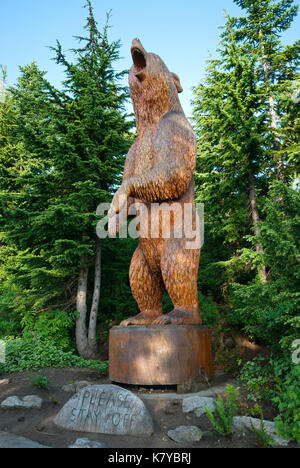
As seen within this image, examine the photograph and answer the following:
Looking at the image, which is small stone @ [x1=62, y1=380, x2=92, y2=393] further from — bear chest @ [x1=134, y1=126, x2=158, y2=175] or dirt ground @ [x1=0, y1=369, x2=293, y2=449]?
bear chest @ [x1=134, y1=126, x2=158, y2=175]

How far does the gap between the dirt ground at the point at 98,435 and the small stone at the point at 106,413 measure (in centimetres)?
6

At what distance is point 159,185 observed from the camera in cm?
360

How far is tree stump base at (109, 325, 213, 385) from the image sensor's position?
3.23m

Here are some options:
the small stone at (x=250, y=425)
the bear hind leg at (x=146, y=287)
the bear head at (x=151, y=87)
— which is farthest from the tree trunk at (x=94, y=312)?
the small stone at (x=250, y=425)

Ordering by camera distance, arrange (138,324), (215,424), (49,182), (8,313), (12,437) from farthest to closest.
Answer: (8,313), (49,182), (138,324), (12,437), (215,424)

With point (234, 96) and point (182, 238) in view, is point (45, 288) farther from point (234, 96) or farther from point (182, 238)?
point (234, 96)

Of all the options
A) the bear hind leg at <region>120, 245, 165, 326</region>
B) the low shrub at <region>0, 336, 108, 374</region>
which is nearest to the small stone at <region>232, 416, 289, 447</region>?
the bear hind leg at <region>120, 245, 165, 326</region>

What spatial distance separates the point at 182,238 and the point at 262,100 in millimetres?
5380

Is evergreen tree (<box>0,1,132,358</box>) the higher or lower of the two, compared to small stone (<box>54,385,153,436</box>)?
higher

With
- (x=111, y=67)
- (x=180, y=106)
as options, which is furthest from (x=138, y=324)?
(x=111, y=67)

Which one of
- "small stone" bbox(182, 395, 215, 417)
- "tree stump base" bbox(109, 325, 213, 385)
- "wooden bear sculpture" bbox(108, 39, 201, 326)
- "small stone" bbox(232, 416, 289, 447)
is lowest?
"small stone" bbox(182, 395, 215, 417)

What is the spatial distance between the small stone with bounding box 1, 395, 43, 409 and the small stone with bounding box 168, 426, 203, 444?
149 centimetres

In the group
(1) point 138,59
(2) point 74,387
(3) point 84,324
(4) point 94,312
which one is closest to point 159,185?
(1) point 138,59

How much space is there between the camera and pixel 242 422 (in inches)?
98.8
